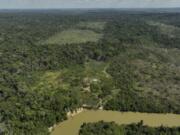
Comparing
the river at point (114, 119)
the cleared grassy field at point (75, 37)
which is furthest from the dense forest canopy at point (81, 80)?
the cleared grassy field at point (75, 37)

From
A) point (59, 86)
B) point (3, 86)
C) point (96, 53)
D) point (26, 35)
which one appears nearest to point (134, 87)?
point (59, 86)

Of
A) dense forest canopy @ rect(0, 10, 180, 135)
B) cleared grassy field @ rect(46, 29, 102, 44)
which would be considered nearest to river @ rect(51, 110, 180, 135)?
dense forest canopy @ rect(0, 10, 180, 135)

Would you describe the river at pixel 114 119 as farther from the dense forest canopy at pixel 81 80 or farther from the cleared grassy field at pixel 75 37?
the cleared grassy field at pixel 75 37

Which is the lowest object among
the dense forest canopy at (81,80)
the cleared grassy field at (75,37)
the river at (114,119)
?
the cleared grassy field at (75,37)

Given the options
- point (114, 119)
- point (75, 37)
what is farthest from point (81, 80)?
point (75, 37)

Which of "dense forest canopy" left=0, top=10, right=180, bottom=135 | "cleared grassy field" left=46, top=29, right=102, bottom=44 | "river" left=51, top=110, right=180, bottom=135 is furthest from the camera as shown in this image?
"cleared grassy field" left=46, top=29, right=102, bottom=44

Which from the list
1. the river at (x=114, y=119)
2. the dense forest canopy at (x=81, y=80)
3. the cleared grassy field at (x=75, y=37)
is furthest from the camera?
the cleared grassy field at (x=75, y=37)

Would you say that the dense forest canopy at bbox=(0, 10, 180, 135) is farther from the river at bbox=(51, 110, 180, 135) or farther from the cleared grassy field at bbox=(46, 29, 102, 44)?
the cleared grassy field at bbox=(46, 29, 102, 44)
